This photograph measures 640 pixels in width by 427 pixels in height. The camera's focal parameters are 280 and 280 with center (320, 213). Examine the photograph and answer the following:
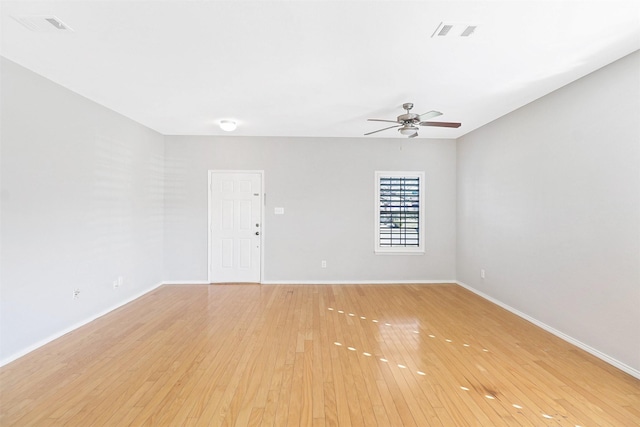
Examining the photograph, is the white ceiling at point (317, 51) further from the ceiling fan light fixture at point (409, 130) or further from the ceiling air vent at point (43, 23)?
the ceiling fan light fixture at point (409, 130)

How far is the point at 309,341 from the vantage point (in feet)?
9.64

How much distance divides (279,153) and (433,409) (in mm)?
4319

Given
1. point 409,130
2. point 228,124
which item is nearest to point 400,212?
point 409,130

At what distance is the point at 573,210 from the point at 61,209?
18.0 ft

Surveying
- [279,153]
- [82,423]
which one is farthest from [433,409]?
[279,153]

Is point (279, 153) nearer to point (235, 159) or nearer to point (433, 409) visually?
point (235, 159)

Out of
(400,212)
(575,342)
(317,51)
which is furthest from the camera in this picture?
(400,212)

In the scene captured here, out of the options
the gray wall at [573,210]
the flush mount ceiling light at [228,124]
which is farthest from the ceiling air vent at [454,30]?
the flush mount ceiling light at [228,124]

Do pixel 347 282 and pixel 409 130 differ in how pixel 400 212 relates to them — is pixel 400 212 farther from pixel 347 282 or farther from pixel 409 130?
pixel 409 130

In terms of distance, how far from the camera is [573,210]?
2.94m

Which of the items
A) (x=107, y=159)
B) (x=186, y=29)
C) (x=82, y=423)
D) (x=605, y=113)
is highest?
(x=186, y=29)

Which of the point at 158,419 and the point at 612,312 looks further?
the point at 612,312

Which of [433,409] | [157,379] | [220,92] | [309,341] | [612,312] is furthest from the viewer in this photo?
[220,92]

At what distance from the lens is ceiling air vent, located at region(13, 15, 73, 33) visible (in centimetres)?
195
